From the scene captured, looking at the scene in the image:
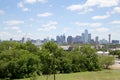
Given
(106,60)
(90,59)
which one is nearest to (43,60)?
(90,59)

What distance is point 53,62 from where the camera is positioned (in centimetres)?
5956

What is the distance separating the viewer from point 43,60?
6178cm

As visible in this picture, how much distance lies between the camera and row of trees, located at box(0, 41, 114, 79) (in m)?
54.3

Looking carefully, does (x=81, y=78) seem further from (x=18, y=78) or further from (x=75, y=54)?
(x=75, y=54)

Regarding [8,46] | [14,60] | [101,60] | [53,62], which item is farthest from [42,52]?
[101,60]

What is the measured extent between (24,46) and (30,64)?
12893 millimetres

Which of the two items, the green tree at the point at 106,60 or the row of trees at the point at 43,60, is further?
the green tree at the point at 106,60

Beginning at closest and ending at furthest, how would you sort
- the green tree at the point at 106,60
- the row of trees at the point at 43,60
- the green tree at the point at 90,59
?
the row of trees at the point at 43,60, the green tree at the point at 90,59, the green tree at the point at 106,60

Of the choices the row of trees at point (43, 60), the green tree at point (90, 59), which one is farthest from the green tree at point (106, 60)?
the green tree at point (90, 59)

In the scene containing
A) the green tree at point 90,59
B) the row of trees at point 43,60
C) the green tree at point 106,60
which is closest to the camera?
the row of trees at point 43,60

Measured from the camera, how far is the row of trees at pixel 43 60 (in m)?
54.3

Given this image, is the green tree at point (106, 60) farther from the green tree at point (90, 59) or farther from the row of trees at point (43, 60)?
the green tree at point (90, 59)

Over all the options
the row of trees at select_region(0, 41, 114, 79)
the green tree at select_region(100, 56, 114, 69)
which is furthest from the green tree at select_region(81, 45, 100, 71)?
the green tree at select_region(100, 56, 114, 69)

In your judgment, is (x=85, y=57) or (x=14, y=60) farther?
(x=85, y=57)
